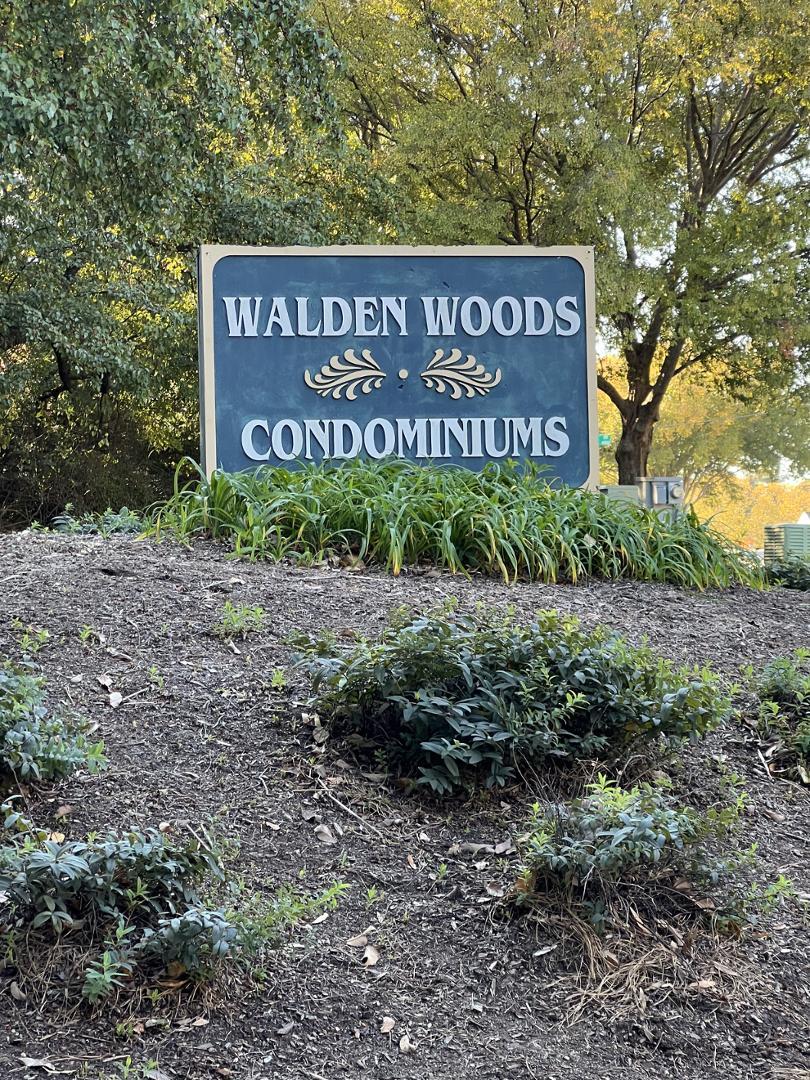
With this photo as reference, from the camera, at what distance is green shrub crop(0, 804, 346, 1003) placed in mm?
2652

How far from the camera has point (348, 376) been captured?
7895 millimetres

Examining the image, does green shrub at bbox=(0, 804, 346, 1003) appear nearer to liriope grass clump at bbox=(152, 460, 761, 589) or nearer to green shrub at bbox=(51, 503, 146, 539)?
Result: liriope grass clump at bbox=(152, 460, 761, 589)

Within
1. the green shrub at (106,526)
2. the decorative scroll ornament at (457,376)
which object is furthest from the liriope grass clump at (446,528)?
the decorative scroll ornament at (457,376)

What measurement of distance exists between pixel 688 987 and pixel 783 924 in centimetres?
49

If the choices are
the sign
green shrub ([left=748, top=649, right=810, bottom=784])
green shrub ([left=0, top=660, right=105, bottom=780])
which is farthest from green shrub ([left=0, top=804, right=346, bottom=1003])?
the sign

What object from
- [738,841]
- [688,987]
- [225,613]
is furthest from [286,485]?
[688,987]

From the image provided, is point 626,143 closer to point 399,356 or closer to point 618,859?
point 399,356

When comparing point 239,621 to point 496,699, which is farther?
point 239,621

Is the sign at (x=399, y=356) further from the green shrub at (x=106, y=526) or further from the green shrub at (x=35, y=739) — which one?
the green shrub at (x=35, y=739)

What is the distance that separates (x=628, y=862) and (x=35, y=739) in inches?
67.0

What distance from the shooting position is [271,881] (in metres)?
3.13

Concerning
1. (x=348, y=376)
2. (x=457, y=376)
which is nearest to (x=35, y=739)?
(x=348, y=376)

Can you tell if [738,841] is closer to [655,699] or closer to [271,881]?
[655,699]

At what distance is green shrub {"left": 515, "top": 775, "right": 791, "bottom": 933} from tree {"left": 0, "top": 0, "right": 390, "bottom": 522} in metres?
6.54
